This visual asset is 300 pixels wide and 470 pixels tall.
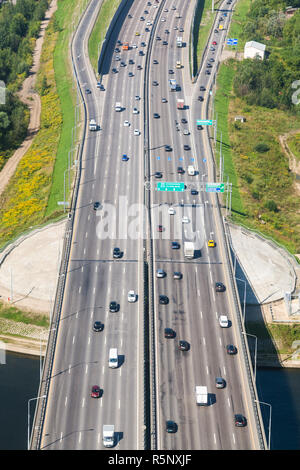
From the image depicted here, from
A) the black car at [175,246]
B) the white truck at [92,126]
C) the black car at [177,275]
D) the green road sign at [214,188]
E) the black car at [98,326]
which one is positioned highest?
the white truck at [92,126]

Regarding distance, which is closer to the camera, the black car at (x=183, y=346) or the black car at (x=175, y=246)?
the black car at (x=183, y=346)

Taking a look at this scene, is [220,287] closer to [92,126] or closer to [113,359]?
[113,359]

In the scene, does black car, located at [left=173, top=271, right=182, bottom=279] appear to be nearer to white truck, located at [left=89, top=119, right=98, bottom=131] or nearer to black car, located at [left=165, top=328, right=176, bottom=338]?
black car, located at [left=165, top=328, right=176, bottom=338]

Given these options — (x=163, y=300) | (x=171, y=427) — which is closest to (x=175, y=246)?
(x=163, y=300)

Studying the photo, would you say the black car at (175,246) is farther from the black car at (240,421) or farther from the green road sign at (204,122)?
the green road sign at (204,122)

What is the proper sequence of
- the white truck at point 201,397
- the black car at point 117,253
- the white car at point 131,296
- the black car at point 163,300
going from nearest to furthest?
the white truck at point 201,397, the black car at point 163,300, the white car at point 131,296, the black car at point 117,253

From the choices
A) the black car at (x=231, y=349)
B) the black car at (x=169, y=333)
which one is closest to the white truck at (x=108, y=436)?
the black car at (x=169, y=333)

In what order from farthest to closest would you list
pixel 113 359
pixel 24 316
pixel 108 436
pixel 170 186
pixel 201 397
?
1. pixel 170 186
2. pixel 24 316
3. pixel 113 359
4. pixel 201 397
5. pixel 108 436
